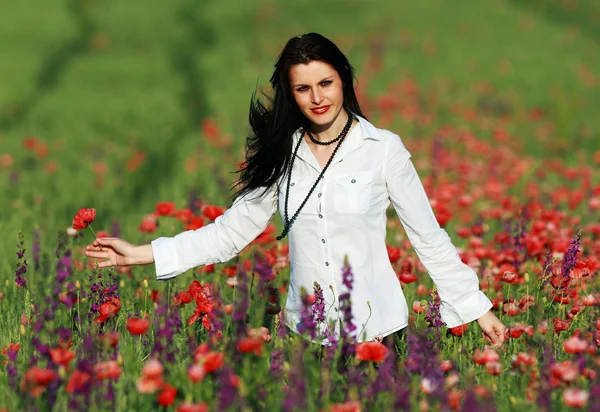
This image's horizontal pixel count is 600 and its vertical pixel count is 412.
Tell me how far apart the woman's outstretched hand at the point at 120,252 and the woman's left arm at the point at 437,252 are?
0.96 m

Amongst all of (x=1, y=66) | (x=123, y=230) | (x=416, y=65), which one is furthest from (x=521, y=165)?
(x=1, y=66)

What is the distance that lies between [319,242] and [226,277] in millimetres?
1352

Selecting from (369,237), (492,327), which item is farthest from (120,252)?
(492,327)

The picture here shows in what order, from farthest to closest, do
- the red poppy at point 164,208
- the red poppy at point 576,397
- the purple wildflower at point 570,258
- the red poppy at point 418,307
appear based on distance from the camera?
the red poppy at point 164,208 → the red poppy at point 418,307 → the purple wildflower at point 570,258 → the red poppy at point 576,397

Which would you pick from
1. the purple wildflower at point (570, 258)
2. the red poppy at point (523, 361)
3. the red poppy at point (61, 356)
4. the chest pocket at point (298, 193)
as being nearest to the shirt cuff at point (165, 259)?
the chest pocket at point (298, 193)

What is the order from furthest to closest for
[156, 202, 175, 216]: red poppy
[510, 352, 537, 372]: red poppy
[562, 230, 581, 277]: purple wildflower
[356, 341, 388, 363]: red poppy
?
[156, 202, 175, 216]: red poppy → [562, 230, 581, 277]: purple wildflower → [510, 352, 537, 372]: red poppy → [356, 341, 388, 363]: red poppy

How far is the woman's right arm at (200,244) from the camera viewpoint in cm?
310

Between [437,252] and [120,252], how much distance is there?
120 cm

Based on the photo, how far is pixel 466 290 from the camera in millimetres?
2938

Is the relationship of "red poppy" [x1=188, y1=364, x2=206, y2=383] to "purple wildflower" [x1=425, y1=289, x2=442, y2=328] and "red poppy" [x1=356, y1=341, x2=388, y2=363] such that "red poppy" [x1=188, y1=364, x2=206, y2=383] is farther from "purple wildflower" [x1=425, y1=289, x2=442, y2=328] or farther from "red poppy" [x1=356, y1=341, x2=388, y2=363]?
"purple wildflower" [x1=425, y1=289, x2=442, y2=328]

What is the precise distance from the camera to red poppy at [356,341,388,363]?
93.4 inches

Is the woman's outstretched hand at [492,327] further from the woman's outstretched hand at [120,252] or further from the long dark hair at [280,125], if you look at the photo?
the woman's outstretched hand at [120,252]

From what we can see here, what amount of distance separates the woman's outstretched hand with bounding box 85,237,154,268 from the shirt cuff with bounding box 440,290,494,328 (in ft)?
3.80

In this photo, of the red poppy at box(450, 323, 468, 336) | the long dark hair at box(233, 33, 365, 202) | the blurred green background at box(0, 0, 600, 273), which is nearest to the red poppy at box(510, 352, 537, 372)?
the red poppy at box(450, 323, 468, 336)
